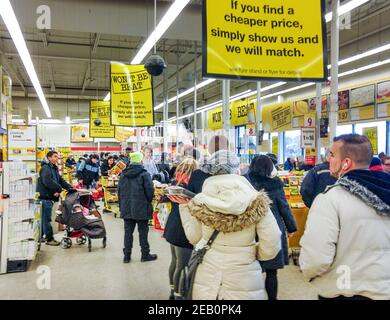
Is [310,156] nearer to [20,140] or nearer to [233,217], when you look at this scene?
[233,217]

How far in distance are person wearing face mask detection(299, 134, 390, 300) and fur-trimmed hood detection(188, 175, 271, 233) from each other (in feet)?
1.44

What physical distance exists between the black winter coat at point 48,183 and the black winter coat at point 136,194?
1.61 m

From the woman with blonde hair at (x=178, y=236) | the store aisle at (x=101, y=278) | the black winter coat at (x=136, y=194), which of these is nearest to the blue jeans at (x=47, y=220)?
the store aisle at (x=101, y=278)

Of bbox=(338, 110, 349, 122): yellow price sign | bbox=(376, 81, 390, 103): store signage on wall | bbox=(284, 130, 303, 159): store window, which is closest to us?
bbox=(376, 81, 390, 103): store signage on wall

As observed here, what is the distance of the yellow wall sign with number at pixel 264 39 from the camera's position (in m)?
4.00

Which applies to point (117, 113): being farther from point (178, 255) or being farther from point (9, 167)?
point (178, 255)

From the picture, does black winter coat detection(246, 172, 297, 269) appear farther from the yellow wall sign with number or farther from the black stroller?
the black stroller

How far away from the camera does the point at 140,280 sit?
5145mm

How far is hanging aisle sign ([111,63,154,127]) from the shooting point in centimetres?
878

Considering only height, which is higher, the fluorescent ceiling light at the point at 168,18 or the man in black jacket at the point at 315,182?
the fluorescent ceiling light at the point at 168,18

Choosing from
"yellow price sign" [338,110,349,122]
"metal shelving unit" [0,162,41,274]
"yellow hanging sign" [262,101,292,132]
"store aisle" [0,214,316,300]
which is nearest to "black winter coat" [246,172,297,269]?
"store aisle" [0,214,316,300]

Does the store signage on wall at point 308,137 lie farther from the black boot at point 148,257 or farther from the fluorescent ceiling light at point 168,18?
the black boot at point 148,257

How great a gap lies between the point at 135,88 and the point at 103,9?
1968 mm

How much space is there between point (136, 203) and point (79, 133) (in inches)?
967
